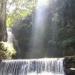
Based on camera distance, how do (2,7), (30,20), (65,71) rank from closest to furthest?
1. (65,71)
2. (2,7)
3. (30,20)

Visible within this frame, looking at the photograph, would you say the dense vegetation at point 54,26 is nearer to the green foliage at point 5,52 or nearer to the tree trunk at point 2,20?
the tree trunk at point 2,20

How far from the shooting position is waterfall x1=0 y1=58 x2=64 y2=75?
12.7 meters

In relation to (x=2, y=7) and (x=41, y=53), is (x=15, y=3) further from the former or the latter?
(x=41, y=53)

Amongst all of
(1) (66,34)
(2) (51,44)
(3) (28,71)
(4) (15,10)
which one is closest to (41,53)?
(2) (51,44)

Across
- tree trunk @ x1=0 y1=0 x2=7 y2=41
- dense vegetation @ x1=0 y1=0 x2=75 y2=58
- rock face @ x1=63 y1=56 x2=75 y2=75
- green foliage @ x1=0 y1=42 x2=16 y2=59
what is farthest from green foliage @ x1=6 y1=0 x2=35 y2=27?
rock face @ x1=63 y1=56 x2=75 y2=75

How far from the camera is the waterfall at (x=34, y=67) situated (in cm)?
1270

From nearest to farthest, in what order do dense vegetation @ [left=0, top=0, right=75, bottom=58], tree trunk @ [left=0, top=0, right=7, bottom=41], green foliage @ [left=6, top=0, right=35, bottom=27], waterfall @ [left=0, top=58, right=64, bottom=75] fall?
waterfall @ [left=0, top=58, right=64, bottom=75] → tree trunk @ [left=0, top=0, right=7, bottom=41] → dense vegetation @ [left=0, top=0, right=75, bottom=58] → green foliage @ [left=6, top=0, right=35, bottom=27]

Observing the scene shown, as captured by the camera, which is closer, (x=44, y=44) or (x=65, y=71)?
(x=65, y=71)

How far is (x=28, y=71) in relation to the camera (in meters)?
13.2

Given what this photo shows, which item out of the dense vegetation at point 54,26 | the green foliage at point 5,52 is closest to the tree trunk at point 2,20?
the dense vegetation at point 54,26

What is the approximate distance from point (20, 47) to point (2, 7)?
4.72 metres

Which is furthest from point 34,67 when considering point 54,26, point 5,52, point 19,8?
point 54,26

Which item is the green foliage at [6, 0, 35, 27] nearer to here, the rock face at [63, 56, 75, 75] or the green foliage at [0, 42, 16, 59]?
the green foliage at [0, 42, 16, 59]

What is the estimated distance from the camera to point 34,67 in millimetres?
13133
